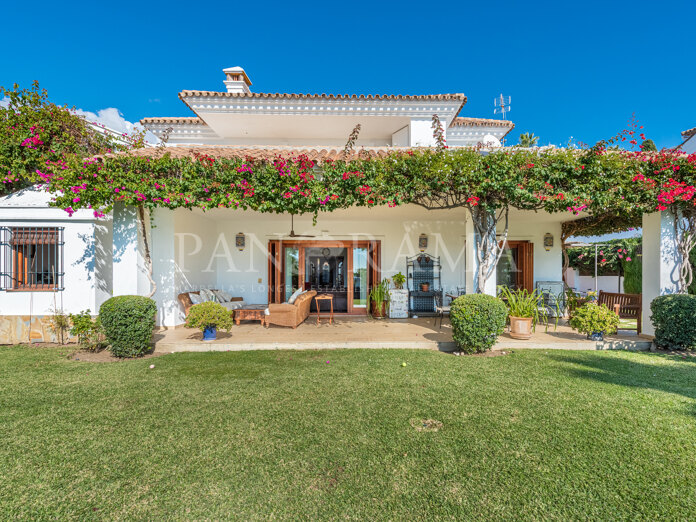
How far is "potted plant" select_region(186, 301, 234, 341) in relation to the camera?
5941 millimetres

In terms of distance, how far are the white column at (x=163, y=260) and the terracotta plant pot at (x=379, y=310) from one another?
498cm

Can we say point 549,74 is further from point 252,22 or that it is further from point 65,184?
point 65,184

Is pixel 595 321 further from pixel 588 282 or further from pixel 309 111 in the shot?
pixel 588 282

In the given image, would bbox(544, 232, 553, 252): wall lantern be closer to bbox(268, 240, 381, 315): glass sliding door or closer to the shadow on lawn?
bbox(268, 240, 381, 315): glass sliding door

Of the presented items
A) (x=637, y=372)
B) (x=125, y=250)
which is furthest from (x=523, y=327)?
(x=125, y=250)

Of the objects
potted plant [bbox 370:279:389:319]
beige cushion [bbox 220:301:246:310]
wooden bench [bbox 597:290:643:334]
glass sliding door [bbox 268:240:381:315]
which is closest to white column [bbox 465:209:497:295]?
wooden bench [bbox 597:290:643:334]

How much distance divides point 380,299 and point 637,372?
5.58 metres

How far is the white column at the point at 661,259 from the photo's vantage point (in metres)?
5.98

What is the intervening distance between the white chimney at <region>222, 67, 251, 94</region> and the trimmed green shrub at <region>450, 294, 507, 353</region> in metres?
9.55

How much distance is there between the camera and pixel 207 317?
5977mm

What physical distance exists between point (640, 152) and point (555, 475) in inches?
233

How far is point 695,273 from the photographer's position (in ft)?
29.7

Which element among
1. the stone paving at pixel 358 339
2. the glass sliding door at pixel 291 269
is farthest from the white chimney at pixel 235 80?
the stone paving at pixel 358 339

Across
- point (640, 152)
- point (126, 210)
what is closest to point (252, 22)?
point (126, 210)
